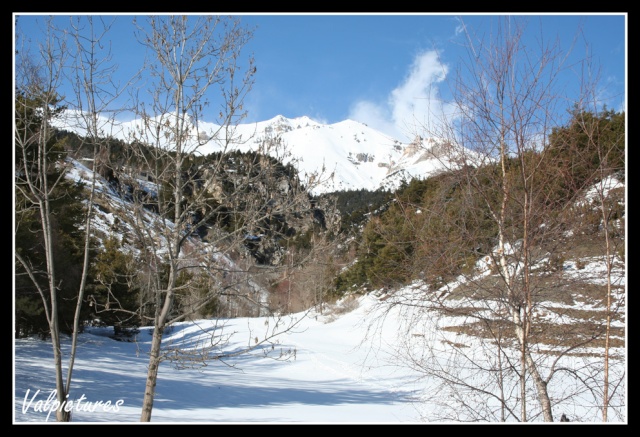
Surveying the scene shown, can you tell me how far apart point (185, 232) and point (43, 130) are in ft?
6.58

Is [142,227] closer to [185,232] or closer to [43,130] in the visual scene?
[185,232]

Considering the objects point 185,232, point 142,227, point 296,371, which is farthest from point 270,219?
point 296,371

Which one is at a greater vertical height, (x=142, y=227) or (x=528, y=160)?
(x=528, y=160)

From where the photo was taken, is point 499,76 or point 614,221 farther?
point 614,221

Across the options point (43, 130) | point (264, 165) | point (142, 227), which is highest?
point (43, 130)

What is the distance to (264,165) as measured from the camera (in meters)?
4.67

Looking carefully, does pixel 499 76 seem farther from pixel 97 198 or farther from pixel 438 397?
pixel 97 198
